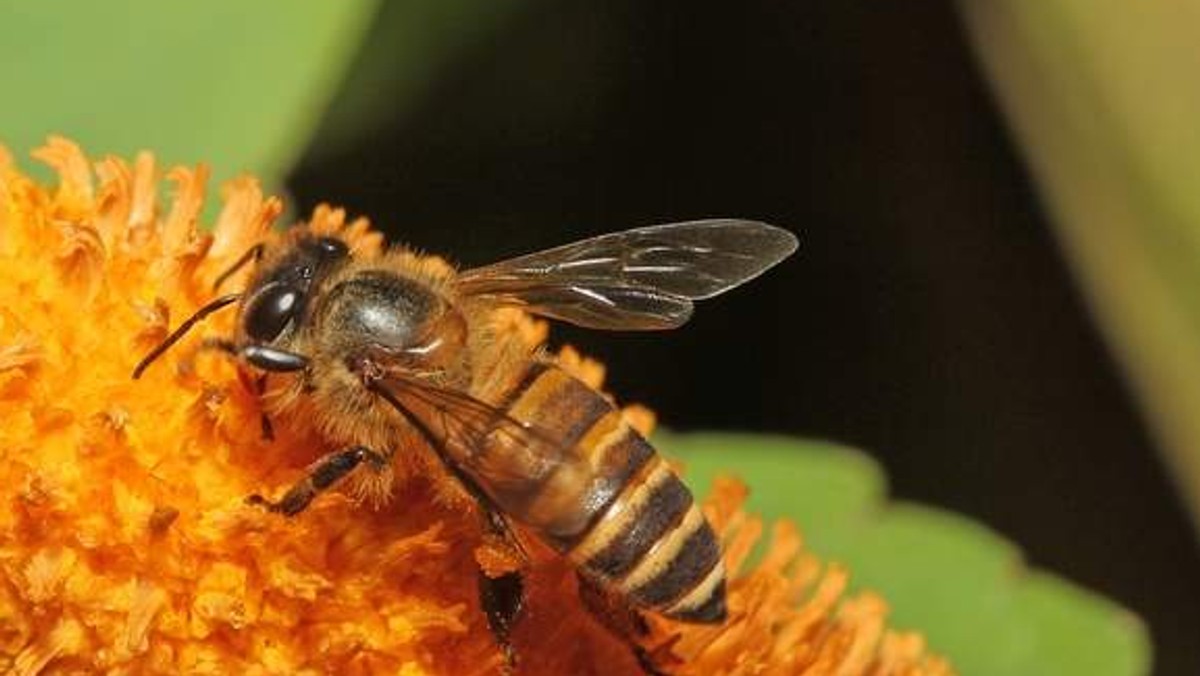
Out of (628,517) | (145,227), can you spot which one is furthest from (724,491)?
(145,227)

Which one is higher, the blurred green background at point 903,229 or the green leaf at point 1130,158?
the green leaf at point 1130,158

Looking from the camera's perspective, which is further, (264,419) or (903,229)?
(903,229)

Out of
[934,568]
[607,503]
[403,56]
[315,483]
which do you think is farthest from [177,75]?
[934,568]

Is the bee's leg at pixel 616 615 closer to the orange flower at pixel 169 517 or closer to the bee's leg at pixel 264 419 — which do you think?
the orange flower at pixel 169 517

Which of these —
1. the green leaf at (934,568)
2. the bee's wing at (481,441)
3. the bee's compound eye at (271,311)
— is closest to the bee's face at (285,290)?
the bee's compound eye at (271,311)

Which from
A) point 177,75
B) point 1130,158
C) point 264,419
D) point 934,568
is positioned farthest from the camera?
point 934,568

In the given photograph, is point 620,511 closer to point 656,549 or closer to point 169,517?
point 656,549

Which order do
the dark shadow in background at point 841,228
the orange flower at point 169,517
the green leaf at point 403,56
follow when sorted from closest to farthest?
the orange flower at point 169,517, the green leaf at point 403,56, the dark shadow in background at point 841,228
